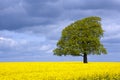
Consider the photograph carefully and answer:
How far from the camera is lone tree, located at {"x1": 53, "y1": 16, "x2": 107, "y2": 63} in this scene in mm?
58875

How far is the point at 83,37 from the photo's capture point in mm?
58812

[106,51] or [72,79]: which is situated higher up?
[106,51]

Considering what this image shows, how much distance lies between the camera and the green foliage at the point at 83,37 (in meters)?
58.9

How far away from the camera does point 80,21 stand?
59.4m

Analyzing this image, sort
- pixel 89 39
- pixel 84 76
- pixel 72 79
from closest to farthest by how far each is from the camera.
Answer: pixel 72 79, pixel 84 76, pixel 89 39

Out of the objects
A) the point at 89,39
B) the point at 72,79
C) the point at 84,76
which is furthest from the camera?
the point at 89,39

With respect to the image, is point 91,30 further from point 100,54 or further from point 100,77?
point 100,77

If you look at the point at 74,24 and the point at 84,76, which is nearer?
the point at 84,76

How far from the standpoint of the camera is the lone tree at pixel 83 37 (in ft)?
193

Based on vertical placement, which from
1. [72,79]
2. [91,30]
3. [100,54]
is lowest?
[72,79]

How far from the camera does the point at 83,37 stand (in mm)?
58812

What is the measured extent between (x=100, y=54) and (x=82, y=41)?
12.6ft

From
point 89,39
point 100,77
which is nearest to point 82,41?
point 89,39

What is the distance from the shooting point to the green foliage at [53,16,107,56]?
58875 mm
